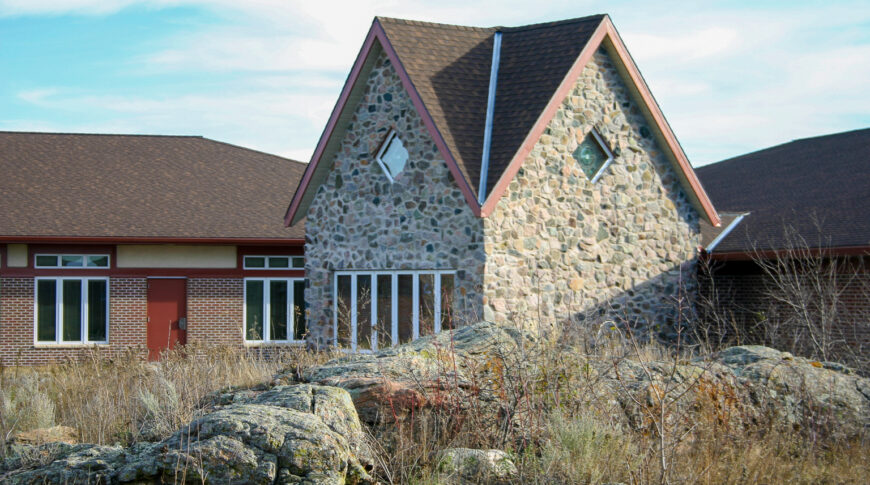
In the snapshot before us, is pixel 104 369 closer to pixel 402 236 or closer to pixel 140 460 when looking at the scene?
pixel 402 236

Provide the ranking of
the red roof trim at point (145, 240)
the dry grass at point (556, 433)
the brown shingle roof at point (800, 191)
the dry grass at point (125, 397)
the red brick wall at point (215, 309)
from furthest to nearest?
the red brick wall at point (215, 309)
the red roof trim at point (145, 240)
the brown shingle roof at point (800, 191)
the dry grass at point (125, 397)
the dry grass at point (556, 433)

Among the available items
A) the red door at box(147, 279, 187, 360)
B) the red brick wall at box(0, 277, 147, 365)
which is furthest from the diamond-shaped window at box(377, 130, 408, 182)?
the red brick wall at box(0, 277, 147, 365)

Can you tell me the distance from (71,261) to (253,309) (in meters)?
4.55

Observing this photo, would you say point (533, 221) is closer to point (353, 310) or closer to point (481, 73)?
point (481, 73)

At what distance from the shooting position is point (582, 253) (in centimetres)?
1577

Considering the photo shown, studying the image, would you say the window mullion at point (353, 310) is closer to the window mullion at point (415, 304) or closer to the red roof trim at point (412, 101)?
the window mullion at point (415, 304)

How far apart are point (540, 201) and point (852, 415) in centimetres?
700

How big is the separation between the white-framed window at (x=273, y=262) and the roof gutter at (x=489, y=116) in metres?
8.11

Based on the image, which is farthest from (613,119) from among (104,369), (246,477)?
(246,477)

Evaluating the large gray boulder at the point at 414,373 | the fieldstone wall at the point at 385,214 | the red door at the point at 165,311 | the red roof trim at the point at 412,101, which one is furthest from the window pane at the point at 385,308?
the red door at the point at 165,311

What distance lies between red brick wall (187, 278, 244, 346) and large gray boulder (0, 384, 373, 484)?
1498cm

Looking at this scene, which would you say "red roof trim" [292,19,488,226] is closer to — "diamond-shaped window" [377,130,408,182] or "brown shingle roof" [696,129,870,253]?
"diamond-shaped window" [377,130,408,182]

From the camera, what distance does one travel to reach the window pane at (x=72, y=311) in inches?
827

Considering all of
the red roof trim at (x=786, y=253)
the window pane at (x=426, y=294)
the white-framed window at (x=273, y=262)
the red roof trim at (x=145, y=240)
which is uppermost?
the red roof trim at (x=145, y=240)
